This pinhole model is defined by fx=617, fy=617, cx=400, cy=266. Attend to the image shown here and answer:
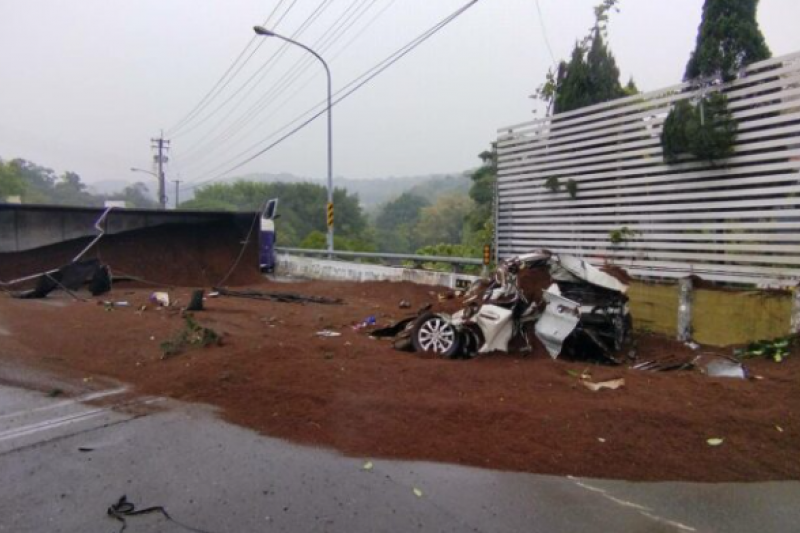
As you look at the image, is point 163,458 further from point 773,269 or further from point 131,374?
point 773,269

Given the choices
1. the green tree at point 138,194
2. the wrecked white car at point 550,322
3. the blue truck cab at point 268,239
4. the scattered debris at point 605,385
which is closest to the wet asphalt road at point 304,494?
the scattered debris at point 605,385

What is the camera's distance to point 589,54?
1452 centimetres

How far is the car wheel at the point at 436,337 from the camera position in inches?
311

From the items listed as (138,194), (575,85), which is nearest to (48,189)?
(138,194)

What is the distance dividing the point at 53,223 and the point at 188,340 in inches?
461

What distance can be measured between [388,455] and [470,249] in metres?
17.6

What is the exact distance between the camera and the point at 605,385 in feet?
21.6

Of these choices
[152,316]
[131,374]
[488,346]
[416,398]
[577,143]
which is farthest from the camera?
[577,143]

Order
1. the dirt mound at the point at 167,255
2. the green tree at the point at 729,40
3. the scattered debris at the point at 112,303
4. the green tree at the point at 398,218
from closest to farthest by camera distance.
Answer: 1. the green tree at the point at 729,40
2. the scattered debris at the point at 112,303
3. the dirt mound at the point at 167,255
4. the green tree at the point at 398,218

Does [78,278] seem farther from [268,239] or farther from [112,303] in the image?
[268,239]

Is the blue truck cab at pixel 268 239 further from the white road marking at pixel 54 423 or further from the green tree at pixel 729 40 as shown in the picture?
the white road marking at pixel 54 423

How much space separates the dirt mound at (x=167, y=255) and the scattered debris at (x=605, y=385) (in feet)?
46.7

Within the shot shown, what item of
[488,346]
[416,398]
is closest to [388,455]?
[416,398]

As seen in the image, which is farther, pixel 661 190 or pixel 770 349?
pixel 661 190
